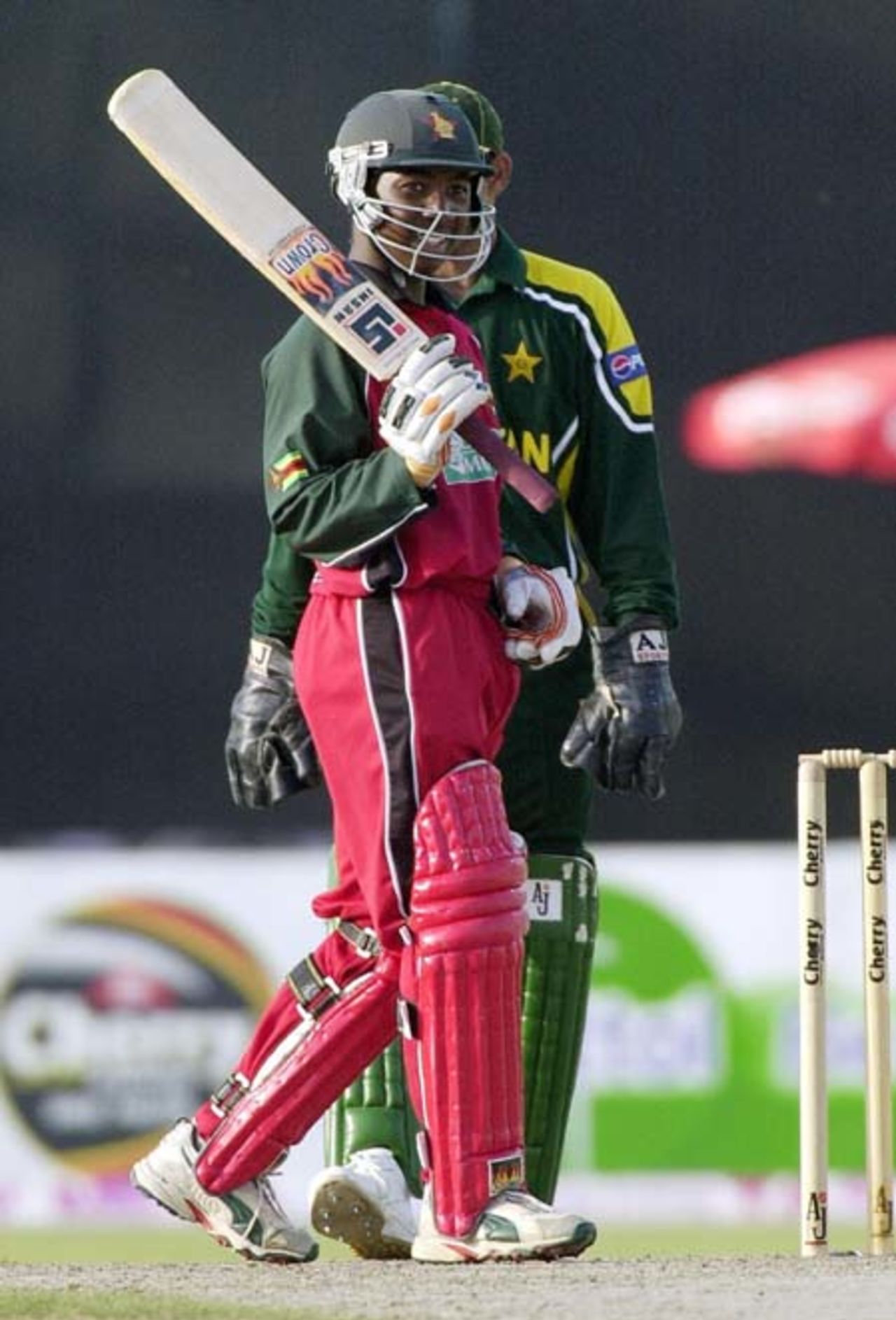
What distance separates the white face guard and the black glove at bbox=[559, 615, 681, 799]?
1.54 feet

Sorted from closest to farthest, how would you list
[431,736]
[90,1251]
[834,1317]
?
[834,1317]
[431,736]
[90,1251]

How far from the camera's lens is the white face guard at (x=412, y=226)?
3.29m

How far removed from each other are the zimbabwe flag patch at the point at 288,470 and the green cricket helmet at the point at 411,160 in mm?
256

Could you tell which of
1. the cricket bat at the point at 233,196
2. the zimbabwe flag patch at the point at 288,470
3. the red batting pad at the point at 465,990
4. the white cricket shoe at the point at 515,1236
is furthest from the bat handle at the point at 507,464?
the white cricket shoe at the point at 515,1236

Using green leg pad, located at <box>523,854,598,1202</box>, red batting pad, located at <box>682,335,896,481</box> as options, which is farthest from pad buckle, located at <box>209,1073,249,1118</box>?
red batting pad, located at <box>682,335,896,481</box>

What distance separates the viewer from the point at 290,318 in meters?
4.57

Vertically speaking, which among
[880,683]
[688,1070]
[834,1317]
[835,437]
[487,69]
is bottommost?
[834,1317]

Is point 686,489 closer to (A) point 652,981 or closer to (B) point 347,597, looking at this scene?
(A) point 652,981

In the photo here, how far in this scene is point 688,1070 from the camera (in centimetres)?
459

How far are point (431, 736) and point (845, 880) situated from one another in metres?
1.60

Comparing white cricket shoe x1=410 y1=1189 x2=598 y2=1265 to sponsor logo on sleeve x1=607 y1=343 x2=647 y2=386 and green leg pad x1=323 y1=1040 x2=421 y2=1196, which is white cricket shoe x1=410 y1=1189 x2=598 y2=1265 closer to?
green leg pad x1=323 y1=1040 x2=421 y2=1196

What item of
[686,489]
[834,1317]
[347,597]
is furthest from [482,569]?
[686,489]

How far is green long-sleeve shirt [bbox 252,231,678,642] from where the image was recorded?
142 inches

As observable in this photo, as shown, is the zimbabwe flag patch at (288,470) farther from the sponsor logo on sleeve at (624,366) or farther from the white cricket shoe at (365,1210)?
the white cricket shoe at (365,1210)
